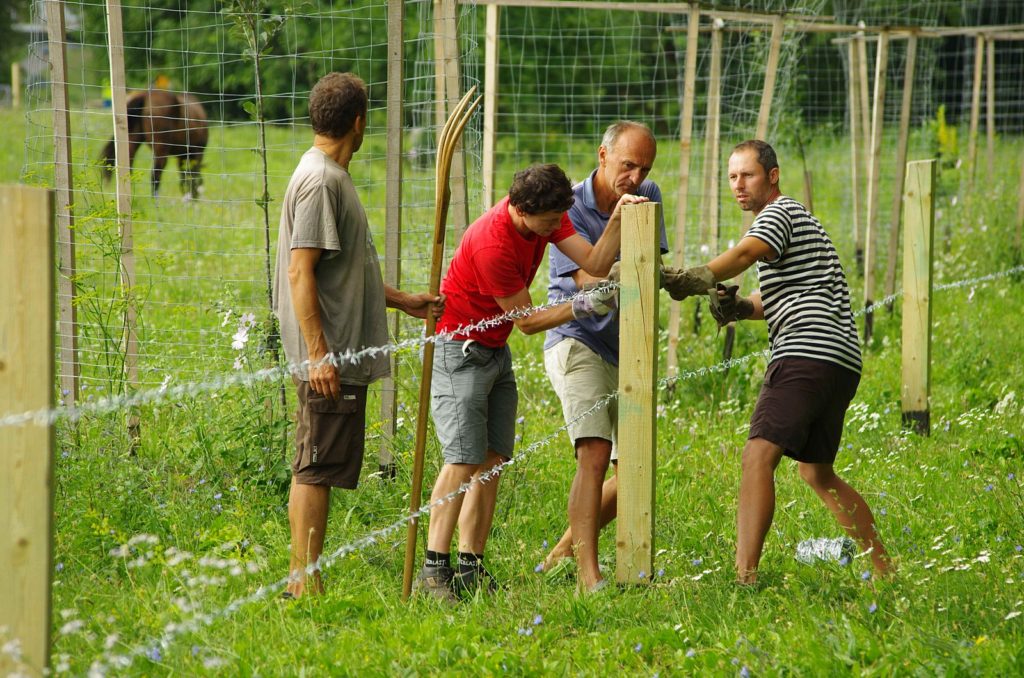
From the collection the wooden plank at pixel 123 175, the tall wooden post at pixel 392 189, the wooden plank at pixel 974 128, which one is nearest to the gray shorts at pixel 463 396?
the tall wooden post at pixel 392 189

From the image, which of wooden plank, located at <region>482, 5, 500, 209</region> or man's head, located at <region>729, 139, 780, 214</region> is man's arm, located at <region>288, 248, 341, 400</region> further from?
wooden plank, located at <region>482, 5, 500, 209</region>

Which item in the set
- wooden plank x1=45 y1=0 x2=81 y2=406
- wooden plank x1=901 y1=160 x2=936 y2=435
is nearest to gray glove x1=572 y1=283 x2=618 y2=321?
wooden plank x1=45 y1=0 x2=81 y2=406

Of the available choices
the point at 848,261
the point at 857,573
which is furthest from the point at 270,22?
the point at 848,261

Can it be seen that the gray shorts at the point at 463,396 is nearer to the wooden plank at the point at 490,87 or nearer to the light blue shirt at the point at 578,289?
the light blue shirt at the point at 578,289

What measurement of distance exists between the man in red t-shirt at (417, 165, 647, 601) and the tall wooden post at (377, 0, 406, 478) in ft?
2.40

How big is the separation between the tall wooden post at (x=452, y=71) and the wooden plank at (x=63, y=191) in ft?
5.86

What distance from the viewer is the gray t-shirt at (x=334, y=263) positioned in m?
3.83

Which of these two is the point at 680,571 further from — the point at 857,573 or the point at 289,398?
the point at 289,398

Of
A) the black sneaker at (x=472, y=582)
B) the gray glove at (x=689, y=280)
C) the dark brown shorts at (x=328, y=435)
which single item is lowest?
the black sneaker at (x=472, y=582)

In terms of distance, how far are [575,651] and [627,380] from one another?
969 mm

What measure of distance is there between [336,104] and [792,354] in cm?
197

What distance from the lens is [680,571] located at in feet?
14.3

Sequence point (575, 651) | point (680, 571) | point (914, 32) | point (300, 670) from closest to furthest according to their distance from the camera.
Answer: point (300, 670) → point (575, 651) → point (680, 571) → point (914, 32)

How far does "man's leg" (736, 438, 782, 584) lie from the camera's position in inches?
158
